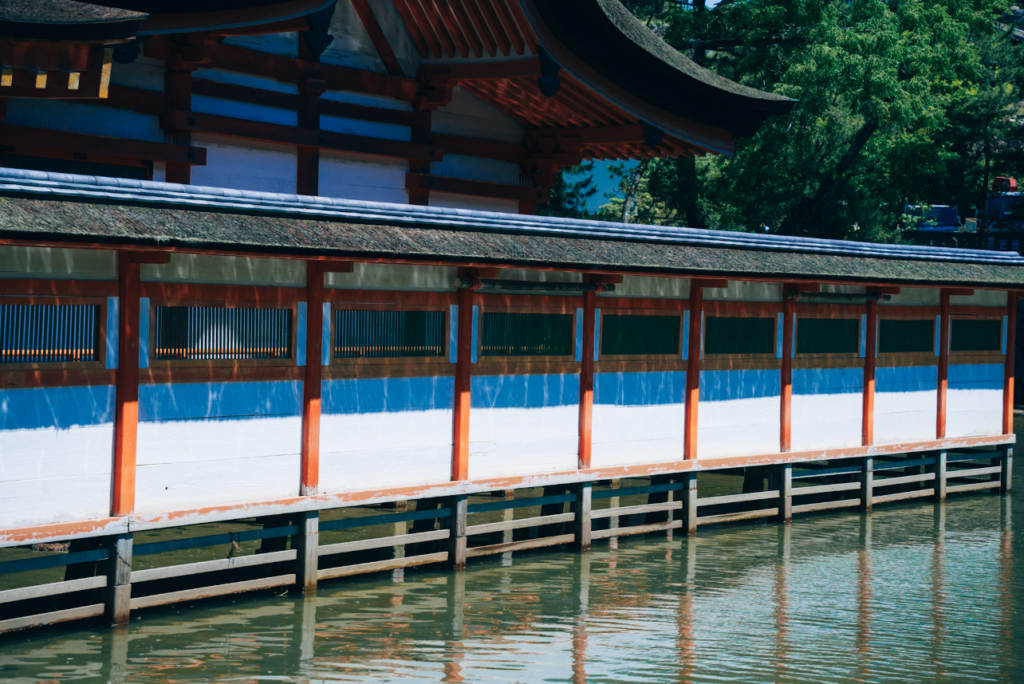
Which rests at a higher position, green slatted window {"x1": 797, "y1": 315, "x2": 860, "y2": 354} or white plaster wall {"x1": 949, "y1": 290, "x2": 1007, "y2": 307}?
white plaster wall {"x1": 949, "y1": 290, "x2": 1007, "y2": 307}

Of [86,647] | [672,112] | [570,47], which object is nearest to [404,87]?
[570,47]

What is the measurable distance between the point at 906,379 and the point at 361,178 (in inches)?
360

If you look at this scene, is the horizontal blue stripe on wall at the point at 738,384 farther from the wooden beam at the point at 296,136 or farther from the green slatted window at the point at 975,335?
the wooden beam at the point at 296,136

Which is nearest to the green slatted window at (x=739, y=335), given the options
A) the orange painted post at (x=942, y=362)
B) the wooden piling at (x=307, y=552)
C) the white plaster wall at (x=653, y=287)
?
the white plaster wall at (x=653, y=287)

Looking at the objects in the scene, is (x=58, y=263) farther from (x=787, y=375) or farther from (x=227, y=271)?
(x=787, y=375)

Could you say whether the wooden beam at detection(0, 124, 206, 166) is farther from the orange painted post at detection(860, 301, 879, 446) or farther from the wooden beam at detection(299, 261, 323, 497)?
the orange painted post at detection(860, 301, 879, 446)

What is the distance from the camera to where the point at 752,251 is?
645 inches

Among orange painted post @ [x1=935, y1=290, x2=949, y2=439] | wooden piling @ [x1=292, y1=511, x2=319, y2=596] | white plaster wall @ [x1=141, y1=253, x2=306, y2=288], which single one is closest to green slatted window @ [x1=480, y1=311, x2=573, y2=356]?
white plaster wall @ [x1=141, y1=253, x2=306, y2=288]

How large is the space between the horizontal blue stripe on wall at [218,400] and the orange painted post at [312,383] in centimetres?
11

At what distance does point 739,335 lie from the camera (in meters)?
17.0

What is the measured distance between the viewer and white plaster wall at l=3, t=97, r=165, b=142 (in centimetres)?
1391

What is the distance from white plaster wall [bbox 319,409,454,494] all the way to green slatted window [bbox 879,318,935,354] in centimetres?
844

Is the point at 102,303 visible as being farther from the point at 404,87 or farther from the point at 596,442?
the point at 404,87

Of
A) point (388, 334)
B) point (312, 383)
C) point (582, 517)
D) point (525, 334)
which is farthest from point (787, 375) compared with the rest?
point (312, 383)
